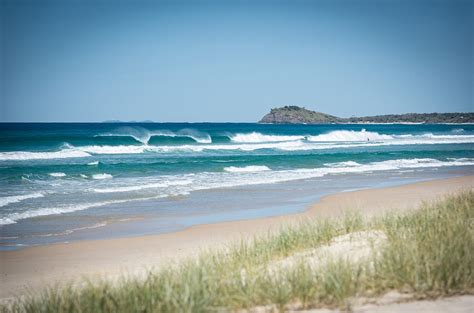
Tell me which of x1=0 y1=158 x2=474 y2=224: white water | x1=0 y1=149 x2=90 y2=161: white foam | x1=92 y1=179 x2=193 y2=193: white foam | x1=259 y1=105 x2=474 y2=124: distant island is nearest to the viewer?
x1=0 y1=158 x2=474 y2=224: white water

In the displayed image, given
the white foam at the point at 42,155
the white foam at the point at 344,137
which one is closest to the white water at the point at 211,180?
the white foam at the point at 42,155

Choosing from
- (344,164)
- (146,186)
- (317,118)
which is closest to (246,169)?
(344,164)

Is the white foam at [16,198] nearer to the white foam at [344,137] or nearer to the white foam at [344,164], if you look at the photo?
the white foam at [344,164]

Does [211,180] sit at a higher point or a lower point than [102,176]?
lower

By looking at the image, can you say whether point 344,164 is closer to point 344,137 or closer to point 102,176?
point 102,176

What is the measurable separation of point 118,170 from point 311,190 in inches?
485

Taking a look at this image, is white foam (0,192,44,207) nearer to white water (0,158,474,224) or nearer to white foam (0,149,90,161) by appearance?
white water (0,158,474,224)

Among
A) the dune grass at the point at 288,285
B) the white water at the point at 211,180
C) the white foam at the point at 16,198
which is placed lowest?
the white water at the point at 211,180

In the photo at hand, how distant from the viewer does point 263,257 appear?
21.9ft

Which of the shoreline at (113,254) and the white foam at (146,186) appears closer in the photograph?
the shoreline at (113,254)

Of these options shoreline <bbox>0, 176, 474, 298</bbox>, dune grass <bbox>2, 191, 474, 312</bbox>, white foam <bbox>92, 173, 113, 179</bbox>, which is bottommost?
shoreline <bbox>0, 176, 474, 298</bbox>

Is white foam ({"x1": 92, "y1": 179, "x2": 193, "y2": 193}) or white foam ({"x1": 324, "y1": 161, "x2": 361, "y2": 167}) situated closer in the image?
white foam ({"x1": 92, "y1": 179, "x2": 193, "y2": 193})

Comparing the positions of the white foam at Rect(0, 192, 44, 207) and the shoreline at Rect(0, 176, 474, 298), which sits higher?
the white foam at Rect(0, 192, 44, 207)

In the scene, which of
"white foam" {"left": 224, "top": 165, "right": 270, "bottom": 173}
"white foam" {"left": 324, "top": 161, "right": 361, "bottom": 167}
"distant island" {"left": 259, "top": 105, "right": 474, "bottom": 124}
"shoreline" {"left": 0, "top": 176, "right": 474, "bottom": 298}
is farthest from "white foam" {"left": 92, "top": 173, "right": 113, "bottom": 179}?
"distant island" {"left": 259, "top": 105, "right": 474, "bottom": 124}
